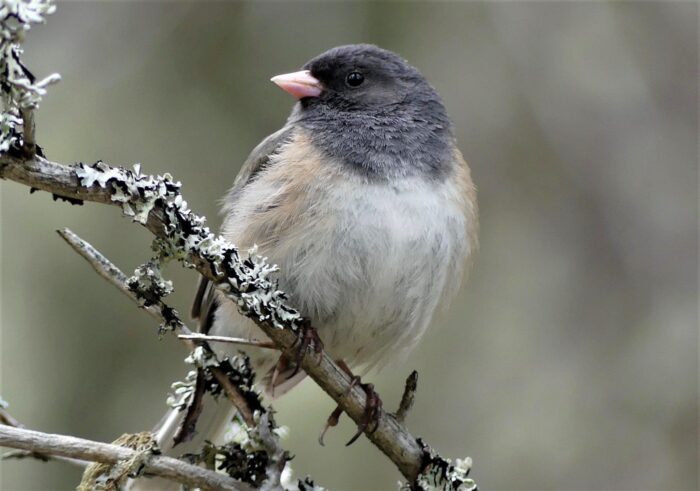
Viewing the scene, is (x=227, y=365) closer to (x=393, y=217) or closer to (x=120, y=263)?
(x=393, y=217)

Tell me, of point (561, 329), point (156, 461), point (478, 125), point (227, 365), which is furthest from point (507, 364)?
point (156, 461)

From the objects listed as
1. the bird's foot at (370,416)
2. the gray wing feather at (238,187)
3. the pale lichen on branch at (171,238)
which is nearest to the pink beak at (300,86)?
the gray wing feather at (238,187)

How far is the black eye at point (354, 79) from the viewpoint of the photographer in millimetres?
2725

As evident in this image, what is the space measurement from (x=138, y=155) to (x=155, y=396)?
36.0 inches

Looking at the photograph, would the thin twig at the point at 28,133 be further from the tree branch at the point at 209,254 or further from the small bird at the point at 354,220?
the small bird at the point at 354,220

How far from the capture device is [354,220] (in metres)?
2.21

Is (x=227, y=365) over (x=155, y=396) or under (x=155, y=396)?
under

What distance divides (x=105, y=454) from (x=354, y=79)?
60.8 inches

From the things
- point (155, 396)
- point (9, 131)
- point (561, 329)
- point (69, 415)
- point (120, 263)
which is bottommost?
point (9, 131)

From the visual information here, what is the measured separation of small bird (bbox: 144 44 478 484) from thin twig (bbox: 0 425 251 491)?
579 millimetres

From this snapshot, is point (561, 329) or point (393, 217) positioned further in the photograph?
point (561, 329)

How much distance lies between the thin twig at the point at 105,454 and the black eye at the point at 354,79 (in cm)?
140

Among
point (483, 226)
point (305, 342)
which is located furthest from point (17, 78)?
point (483, 226)

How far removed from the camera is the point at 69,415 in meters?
3.13
